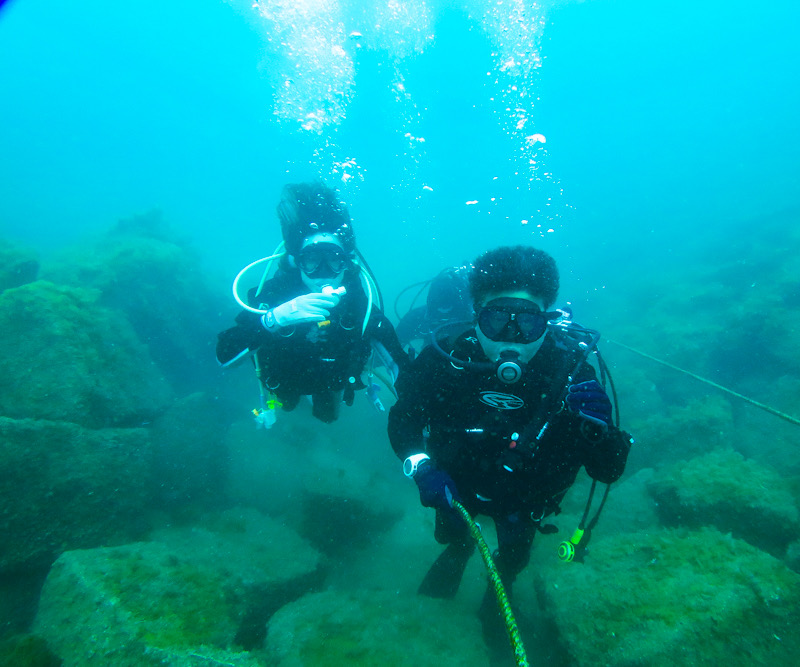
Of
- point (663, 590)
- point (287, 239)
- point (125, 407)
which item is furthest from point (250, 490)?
point (663, 590)

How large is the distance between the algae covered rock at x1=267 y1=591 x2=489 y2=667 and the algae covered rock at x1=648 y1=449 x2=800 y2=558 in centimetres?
283

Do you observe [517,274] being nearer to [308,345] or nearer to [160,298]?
[308,345]

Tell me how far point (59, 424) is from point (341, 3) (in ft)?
104

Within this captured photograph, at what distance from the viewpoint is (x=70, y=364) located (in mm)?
6238

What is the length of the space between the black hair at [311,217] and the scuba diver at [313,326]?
13mm

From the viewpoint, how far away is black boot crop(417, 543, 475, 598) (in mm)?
3681

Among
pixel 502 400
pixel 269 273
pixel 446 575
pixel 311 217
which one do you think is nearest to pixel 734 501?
pixel 446 575

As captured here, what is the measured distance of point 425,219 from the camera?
82.2 metres

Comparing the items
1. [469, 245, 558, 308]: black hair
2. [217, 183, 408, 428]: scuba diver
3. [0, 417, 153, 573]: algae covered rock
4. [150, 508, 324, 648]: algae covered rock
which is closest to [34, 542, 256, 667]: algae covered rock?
[150, 508, 324, 648]: algae covered rock

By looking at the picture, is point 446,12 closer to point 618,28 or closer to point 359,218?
point 618,28

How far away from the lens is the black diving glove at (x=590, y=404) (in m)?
2.18

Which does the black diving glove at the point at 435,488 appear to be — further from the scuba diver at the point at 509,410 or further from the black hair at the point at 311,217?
the black hair at the point at 311,217

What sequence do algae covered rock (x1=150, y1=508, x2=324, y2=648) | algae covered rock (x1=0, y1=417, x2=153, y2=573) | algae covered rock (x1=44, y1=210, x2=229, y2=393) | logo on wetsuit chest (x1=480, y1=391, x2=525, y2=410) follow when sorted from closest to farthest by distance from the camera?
logo on wetsuit chest (x1=480, y1=391, x2=525, y2=410), algae covered rock (x1=150, y1=508, x2=324, y2=648), algae covered rock (x1=0, y1=417, x2=153, y2=573), algae covered rock (x1=44, y1=210, x2=229, y2=393)

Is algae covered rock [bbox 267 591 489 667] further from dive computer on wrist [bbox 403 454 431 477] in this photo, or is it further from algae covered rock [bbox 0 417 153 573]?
algae covered rock [bbox 0 417 153 573]
